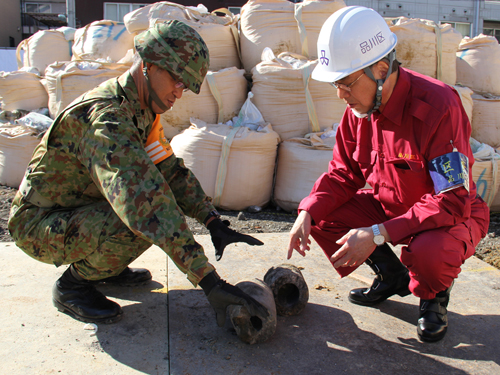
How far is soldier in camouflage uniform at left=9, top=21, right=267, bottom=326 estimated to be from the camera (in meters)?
1.46

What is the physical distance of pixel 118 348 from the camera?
1.63 meters

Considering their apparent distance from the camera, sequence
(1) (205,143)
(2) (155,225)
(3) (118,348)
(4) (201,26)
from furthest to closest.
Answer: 1. (4) (201,26)
2. (1) (205,143)
3. (3) (118,348)
4. (2) (155,225)

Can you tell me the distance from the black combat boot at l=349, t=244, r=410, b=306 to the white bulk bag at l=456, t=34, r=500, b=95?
9.53ft

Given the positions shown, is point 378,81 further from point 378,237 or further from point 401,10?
point 401,10

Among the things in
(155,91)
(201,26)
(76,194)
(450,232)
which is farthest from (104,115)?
(201,26)

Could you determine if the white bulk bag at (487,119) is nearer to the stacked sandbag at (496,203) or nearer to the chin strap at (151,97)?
the stacked sandbag at (496,203)

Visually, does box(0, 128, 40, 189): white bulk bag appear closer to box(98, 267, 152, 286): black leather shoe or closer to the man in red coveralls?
box(98, 267, 152, 286): black leather shoe

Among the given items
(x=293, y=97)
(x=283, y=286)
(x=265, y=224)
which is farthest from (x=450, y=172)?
(x=293, y=97)

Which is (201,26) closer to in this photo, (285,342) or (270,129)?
(270,129)

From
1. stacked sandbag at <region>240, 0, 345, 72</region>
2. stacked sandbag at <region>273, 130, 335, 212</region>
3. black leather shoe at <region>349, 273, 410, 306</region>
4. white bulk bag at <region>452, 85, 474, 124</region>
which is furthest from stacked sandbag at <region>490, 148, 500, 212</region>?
black leather shoe at <region>349, 273, 410, 306</region>

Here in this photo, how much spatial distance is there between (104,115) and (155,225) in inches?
17.3

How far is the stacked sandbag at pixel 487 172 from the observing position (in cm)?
348

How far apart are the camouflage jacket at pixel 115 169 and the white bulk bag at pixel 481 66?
3481 millimetres

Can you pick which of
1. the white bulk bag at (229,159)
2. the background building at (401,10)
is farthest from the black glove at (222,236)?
the background building at (401,10)
